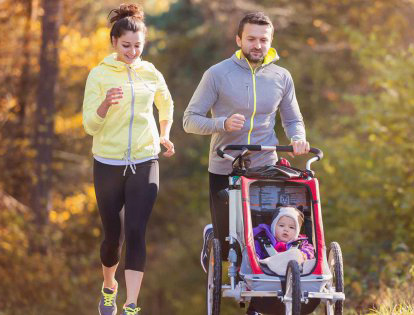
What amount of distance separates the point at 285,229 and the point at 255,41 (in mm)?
1380

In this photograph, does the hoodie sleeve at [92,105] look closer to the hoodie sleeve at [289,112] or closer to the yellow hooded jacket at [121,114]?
the yellow hooded jacket at [121,114]

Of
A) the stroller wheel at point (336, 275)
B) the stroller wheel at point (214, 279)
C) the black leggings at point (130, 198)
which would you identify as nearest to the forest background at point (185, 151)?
the stroller wheel at point (336, 275)

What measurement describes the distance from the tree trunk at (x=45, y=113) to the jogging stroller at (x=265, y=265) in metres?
10.2

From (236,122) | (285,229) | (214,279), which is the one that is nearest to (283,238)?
(285,229)

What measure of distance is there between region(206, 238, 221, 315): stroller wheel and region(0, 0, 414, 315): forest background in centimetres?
131

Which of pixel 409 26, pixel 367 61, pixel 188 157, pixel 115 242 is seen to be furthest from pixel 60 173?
pixel 115 242

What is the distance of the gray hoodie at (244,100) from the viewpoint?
654 cm

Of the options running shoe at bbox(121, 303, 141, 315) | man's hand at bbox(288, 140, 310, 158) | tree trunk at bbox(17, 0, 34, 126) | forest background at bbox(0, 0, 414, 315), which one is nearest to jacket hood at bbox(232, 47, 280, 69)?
man's hand at bbox(288, 140, 310, 158)

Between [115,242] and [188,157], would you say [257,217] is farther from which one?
[188,157]

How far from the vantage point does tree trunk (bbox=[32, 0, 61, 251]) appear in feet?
53.1

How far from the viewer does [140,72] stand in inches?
258

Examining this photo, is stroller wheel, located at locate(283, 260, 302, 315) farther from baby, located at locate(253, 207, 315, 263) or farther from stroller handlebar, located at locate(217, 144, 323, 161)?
stroller handlebar, located at locate(217, 144, 323, 161)

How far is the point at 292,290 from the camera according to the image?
546 centimetres

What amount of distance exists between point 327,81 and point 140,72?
16.7m
